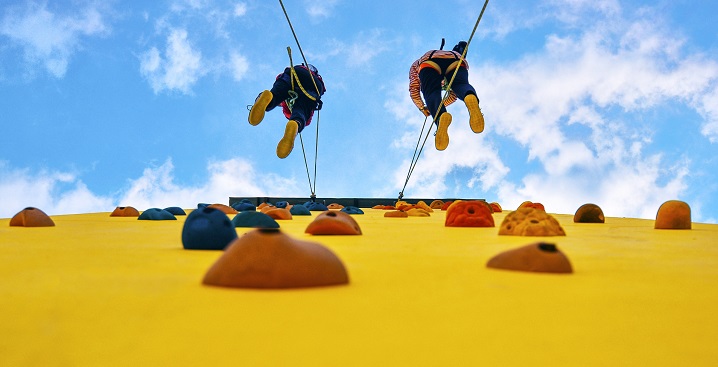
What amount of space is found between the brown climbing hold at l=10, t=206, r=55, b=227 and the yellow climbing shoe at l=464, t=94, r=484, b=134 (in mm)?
4332

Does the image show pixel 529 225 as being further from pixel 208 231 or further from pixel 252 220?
pixel 208 231

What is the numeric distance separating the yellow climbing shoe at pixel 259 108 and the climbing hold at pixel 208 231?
529 cm

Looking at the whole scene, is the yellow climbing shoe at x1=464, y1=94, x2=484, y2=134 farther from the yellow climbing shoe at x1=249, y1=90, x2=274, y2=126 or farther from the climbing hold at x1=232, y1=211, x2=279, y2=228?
the climbing hold at x1=232, y1=211, x2=279, y2=228

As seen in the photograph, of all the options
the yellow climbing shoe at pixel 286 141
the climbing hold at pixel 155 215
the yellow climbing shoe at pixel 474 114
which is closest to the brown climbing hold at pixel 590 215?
the yellow climbing shoe at pixel 474 114

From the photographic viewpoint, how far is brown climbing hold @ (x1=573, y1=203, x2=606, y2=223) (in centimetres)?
383

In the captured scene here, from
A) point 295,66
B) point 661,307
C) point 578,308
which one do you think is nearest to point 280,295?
point 578,308

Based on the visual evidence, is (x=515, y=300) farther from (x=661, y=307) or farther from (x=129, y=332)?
(x=129, y=332)

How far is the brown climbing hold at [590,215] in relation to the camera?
3.83 meters

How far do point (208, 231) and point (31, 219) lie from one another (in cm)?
186

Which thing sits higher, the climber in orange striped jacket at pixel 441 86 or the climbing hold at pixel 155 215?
the climber in orange striped jacket at pixel 441 86

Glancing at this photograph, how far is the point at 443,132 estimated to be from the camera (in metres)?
6.68

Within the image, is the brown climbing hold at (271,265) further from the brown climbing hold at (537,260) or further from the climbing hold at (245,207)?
the climbing hold at (245,207)

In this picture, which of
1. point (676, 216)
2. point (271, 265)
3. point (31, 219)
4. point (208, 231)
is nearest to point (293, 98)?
point (31, 219)

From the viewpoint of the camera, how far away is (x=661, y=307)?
3.05 ft
